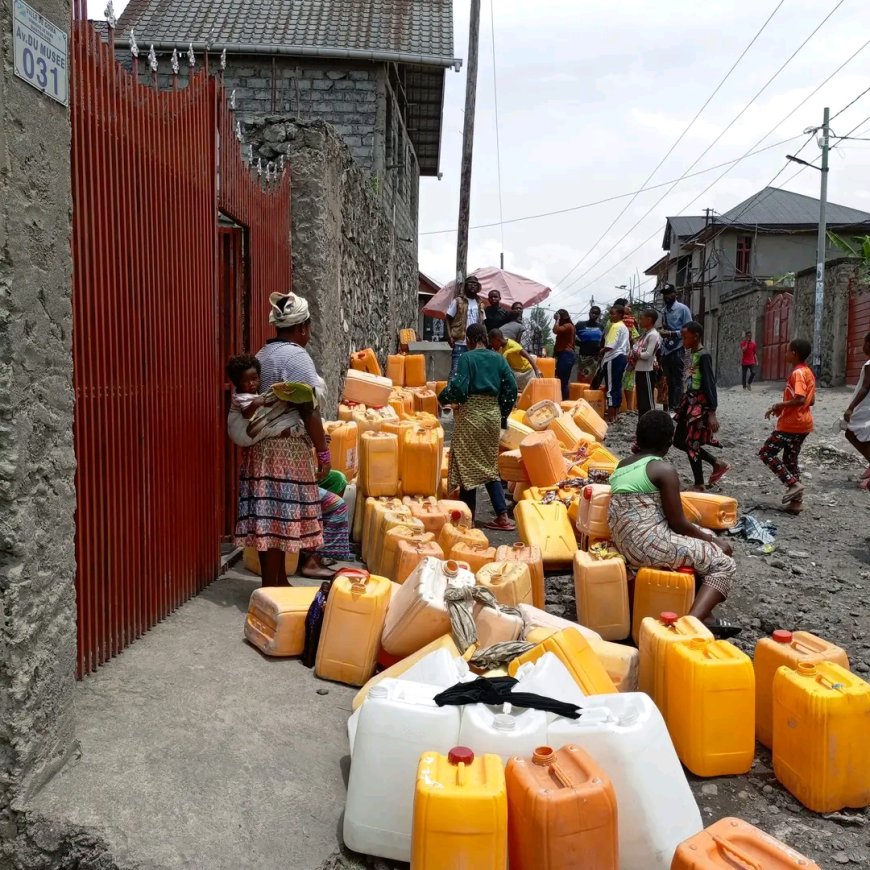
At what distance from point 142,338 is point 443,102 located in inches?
660

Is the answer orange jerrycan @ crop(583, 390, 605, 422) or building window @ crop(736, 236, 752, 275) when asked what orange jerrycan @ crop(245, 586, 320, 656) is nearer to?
orange jerrycan @ crop(583, 390, 605, 422)

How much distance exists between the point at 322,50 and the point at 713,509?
1072 cm

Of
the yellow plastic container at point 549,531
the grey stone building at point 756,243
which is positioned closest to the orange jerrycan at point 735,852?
the yellow plastic container at point 549,531

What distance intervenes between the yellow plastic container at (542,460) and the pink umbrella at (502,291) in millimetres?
7617

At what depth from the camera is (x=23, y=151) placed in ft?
7.77

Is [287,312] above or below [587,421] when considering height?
above

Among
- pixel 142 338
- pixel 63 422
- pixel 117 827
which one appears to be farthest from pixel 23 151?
pixel 117 827

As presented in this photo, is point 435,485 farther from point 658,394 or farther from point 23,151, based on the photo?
point 658,394

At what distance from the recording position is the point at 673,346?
11.3 metres

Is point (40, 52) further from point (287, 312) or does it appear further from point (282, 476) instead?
point (282, 476)

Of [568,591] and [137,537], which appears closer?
[137,537]

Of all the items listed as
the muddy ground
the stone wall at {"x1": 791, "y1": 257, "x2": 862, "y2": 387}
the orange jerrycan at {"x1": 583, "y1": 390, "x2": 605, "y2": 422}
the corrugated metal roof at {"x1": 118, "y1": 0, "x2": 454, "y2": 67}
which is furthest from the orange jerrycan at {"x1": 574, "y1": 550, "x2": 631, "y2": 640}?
the stone wall at {"x1": 791, "y1": 257, "x2": 862, "y2": 387}

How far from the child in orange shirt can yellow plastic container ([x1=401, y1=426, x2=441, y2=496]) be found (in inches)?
135

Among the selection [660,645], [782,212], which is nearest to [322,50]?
[660,645]
